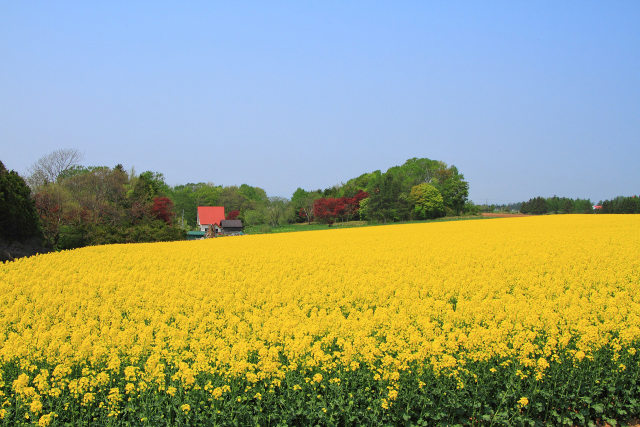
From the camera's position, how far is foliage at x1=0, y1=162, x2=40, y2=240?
808 inches

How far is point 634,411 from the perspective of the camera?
18.8 ft

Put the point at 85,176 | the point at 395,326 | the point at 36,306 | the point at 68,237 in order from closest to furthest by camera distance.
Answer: the point at 395,326 → the point at 36,306 → the point at 68,237 → the point at 85,176

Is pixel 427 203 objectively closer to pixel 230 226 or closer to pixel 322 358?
pixel 230 226

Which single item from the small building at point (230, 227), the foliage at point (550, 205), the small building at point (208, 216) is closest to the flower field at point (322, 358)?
the small building at point (230, 227)

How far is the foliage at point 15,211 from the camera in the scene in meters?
20.5

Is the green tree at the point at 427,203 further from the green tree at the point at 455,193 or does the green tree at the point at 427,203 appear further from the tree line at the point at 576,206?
the tree line at the point at 576,206

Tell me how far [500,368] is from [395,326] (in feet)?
5.58

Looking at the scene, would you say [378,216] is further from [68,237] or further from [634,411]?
[634,411]

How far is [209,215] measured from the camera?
A: 8069 cm

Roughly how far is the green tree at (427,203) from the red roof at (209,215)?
36618 millimetres

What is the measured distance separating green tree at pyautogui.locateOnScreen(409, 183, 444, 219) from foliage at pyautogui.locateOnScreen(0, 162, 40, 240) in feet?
193

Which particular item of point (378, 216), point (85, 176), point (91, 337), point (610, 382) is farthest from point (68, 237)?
point (378, 216)

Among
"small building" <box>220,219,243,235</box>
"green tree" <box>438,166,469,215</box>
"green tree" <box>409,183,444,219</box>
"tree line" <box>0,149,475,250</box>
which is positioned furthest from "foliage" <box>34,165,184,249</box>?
"green tree" <box>438,166,469,215</box>

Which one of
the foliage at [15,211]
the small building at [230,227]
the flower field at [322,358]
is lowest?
the flower field at [322,358]
